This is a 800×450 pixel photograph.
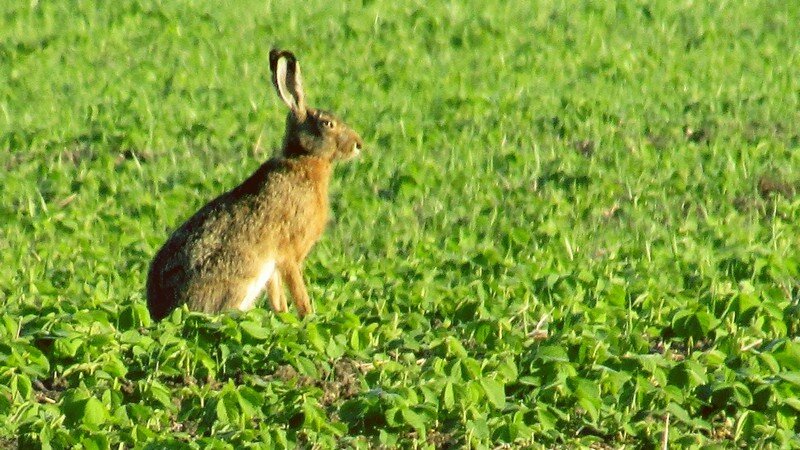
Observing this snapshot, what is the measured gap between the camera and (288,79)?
852 centimetres

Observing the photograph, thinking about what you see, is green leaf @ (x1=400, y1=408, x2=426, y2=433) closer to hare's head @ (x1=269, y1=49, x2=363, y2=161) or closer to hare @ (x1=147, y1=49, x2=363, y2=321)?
hare @ (x1=147, y1=49, x2=363, y2=321)

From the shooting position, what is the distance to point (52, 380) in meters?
6.74

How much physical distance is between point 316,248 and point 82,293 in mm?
1375

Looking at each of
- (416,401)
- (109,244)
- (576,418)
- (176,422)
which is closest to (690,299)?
(576,418)

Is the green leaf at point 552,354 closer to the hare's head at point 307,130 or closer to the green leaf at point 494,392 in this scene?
the green leaf at point 494,392

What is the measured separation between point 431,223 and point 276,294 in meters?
1.72

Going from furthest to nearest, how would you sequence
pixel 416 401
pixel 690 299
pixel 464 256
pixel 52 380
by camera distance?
pixel 464 256 < pixel 690 299 < pixel 52 380 < pixel 416 401

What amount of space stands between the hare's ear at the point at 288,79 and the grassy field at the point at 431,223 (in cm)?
82

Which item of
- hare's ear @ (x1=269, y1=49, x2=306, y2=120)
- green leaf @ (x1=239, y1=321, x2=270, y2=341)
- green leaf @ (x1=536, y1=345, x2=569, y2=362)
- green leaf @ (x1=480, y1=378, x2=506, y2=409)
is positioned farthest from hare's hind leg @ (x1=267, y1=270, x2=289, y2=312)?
green leaf @ (x1=480, y1=378, x2=506, y2=409)

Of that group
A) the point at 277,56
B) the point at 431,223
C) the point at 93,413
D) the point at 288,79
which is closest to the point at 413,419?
the point at 93,413

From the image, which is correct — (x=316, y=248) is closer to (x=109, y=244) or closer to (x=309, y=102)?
(x=109, y=244)

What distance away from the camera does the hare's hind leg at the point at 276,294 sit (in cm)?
796

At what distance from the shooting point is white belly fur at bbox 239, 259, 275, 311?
770 centimetres

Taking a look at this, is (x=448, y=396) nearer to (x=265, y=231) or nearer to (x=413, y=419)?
(x=413, y=419)
